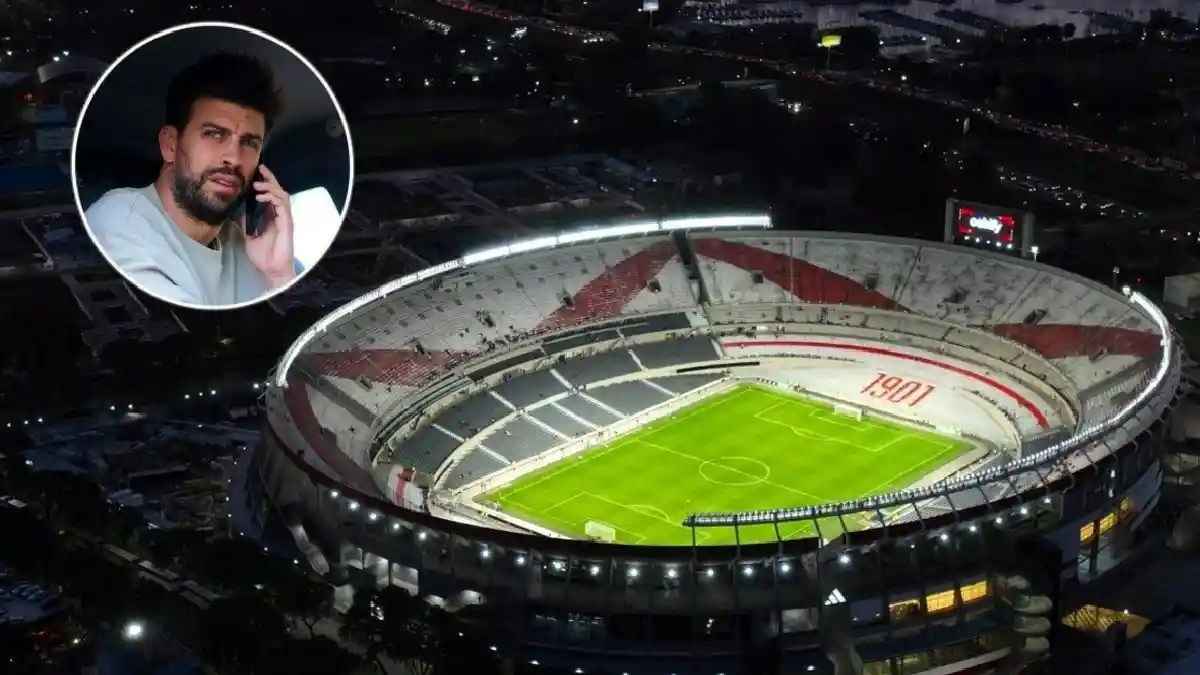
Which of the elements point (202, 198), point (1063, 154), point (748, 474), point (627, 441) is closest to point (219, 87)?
point (202, 198)

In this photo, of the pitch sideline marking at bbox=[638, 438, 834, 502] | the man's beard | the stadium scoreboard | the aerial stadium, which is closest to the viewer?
the aerial stadium

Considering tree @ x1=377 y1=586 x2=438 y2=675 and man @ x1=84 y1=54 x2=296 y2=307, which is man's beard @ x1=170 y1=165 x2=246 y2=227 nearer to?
man @ x1=84 y1=54 x2=296 y2=307

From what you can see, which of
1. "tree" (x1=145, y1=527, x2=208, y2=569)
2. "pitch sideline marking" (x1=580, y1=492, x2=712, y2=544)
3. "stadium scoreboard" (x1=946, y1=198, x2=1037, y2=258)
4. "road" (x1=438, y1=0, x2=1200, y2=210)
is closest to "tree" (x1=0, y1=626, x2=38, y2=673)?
"tree" (x1=145, y1=527, x2=208, y2=569)

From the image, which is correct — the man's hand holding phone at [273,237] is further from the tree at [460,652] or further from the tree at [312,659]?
the tree at [460,652]

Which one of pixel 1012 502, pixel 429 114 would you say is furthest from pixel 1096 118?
pixel 1012 502

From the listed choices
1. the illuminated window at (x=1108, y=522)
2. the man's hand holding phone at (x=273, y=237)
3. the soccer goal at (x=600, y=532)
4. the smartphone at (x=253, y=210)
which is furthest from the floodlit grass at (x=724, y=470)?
the smartphone at (x=253, y=210)

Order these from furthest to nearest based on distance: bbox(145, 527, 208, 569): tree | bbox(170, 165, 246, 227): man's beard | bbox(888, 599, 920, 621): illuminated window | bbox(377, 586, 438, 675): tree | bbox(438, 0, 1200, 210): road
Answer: bbox(438, 0, 1200, 210): road → bbox(145, 527, 208, 569): tree → bbox(170, 165, 246, 227): man's beard → bbox(888, 599, 920, 621): illuminated window → bbox(377, 586, 438, 675): tree

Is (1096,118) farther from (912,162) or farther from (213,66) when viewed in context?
(213,66)

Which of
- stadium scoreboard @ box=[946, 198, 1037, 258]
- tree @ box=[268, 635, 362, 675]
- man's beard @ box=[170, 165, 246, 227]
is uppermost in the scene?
man's beard @ box=[170, 165, 246, 227]
